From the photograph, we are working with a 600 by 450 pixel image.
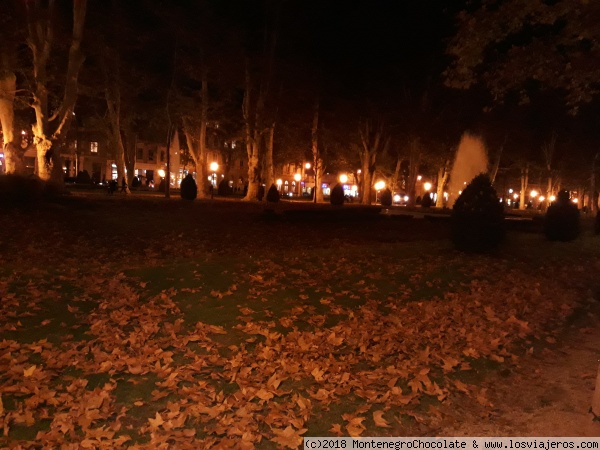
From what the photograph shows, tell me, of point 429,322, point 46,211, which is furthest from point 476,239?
point 46,211

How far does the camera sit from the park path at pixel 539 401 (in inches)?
211

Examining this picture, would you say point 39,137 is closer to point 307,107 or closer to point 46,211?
point 46,211

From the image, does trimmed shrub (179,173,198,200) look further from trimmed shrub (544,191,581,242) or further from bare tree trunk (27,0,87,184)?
trimmed shrub (544,191,581,242)

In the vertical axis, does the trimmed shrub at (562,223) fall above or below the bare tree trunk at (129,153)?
below

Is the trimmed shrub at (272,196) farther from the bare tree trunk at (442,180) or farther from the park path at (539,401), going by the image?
the park path at (539,401)

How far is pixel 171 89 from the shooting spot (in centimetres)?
3694

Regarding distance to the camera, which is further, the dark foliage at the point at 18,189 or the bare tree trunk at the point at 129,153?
the bare tree trunk at the point at 129,153

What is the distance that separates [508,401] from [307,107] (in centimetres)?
4103

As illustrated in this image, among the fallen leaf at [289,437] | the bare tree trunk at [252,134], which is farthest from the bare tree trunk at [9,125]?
the fallen leaf at [289,437]

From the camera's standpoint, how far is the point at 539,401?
20.0 feet

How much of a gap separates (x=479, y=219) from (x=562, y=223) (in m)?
6.54

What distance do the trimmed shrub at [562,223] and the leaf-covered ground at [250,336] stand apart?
4.41m

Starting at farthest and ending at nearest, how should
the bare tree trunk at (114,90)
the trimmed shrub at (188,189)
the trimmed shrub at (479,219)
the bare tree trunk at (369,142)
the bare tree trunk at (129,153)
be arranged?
the bare tree trunk at (129,153) → the bare tree trunk at (369,142) → the bare tree trunk at (114,90) → the trimmed shrub at (188,189) → the trimmed shrub at (479,219)

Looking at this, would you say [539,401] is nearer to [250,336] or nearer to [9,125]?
[250,336]
